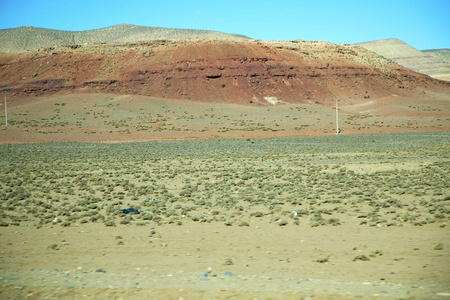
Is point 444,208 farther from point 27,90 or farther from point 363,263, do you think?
point 27,90

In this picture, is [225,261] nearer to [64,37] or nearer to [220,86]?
[220,86]

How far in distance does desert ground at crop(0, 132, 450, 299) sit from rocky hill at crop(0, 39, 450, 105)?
66401mm

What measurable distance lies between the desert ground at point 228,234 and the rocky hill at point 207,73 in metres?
66.4

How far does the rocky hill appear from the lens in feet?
286

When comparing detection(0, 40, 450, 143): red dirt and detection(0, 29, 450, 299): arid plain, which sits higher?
detection(0, 40, 450, 143): red dirt

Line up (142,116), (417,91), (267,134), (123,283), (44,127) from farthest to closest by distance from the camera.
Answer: (417,91) → (142,116) → (44,127) → (267,134) → (123,283)

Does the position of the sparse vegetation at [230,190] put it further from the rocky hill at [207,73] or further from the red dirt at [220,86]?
the rocky hill at [207,73]

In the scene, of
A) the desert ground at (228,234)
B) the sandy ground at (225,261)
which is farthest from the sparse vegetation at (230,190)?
the sandy ground at (225,261)

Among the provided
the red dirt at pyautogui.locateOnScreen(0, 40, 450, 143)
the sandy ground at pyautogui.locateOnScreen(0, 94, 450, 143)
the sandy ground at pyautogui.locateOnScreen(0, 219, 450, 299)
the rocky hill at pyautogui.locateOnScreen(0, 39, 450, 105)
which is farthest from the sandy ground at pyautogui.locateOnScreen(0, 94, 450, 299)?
the rocky hill at pyautogui.locateOnScreen(0, 39, 450, 105)

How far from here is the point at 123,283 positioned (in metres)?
6.87

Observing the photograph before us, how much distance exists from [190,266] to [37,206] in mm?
8190

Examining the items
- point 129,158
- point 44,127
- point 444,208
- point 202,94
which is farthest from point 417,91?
point 444,208

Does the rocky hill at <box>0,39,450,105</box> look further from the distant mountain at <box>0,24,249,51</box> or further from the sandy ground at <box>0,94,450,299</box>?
the distant mountain at <box>0,24,249,51</box>

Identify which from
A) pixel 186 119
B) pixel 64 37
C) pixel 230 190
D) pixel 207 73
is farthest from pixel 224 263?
pixel 64 37
